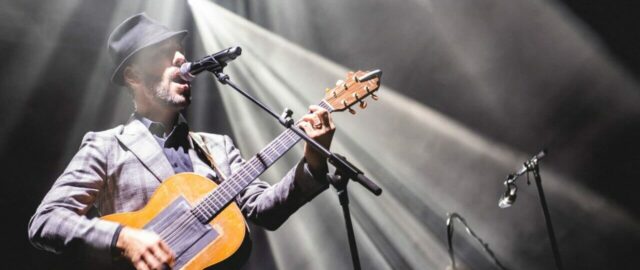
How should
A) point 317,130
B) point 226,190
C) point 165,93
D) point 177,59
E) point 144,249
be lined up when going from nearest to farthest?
point 144,249, point 317,130, point 226,190, point 165,93, point 177,59

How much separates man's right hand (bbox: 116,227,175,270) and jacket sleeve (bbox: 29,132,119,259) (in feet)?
0.17

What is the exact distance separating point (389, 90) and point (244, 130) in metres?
1.79

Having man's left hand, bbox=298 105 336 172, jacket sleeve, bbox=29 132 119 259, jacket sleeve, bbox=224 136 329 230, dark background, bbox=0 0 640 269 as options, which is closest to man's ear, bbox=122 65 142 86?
jacket sleeve, bbox=29 132 119 259

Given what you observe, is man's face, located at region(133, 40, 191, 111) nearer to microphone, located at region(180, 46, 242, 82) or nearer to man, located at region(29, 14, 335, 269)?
man, located at region(29, 14, 335, 269)

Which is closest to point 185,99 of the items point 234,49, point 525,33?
point 234,49

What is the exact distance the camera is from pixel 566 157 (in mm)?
4613

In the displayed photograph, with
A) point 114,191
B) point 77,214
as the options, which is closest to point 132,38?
point 114,191

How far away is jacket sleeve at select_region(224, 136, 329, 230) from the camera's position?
5.93ft

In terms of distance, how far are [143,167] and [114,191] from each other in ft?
0.54

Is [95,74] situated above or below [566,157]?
below

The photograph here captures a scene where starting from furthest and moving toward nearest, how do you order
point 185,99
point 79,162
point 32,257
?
point 32,257 < point 185,99 < point 79,162

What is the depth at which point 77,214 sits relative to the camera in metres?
1.78

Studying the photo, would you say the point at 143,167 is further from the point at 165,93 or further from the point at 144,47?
the point at 144,47

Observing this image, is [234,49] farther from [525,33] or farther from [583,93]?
[583,93]
